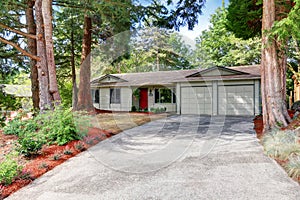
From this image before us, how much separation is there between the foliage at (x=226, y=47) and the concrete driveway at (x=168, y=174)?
1816 centimetres

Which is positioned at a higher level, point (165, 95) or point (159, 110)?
point (165, 95)

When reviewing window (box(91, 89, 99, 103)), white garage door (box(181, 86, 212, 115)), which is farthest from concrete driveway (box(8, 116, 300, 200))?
window (box(91, 89, 99, 103))

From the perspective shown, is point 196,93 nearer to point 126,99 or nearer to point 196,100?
point 196,100

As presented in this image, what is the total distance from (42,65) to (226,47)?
2230cm

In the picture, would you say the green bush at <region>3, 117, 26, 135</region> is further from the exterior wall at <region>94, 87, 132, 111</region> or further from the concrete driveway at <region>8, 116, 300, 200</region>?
the exterior wall at <region>94, 87, 132, 111</region>

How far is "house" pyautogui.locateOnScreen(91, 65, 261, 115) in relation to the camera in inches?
496

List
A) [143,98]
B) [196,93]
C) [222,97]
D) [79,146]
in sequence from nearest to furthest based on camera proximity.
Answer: [79,146] < [222,97] < [196,93] < [143,98]

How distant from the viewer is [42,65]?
7.96 metres

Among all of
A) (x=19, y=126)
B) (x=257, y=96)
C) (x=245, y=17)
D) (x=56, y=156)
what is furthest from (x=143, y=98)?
(x=56, y=156)

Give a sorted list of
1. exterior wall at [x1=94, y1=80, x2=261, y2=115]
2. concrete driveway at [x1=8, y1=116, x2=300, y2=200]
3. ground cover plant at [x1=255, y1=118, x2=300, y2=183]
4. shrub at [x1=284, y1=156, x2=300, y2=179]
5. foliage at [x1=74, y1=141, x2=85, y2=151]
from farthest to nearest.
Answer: exterior wall at [x1=94, y1=80, x2=261, y2=115], foliage at [x1=74, y1=141, x2=85, y2=151], ground cover plant at [x1=255, y1=118, x2=300, y2=183], shrub at [x1=284, y1=156, x2=300, y2=179], concrete driveway at [x1=8, y1=116, x2=300, y2=200]

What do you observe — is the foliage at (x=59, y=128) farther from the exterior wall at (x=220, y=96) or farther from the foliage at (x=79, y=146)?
the exterior wall at (x=220, y=96)

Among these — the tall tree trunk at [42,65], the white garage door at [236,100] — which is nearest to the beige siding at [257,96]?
the white garage door at [236,100]

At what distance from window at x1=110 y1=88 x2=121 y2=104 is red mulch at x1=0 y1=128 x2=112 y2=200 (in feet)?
35.0

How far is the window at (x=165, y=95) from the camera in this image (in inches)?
639
